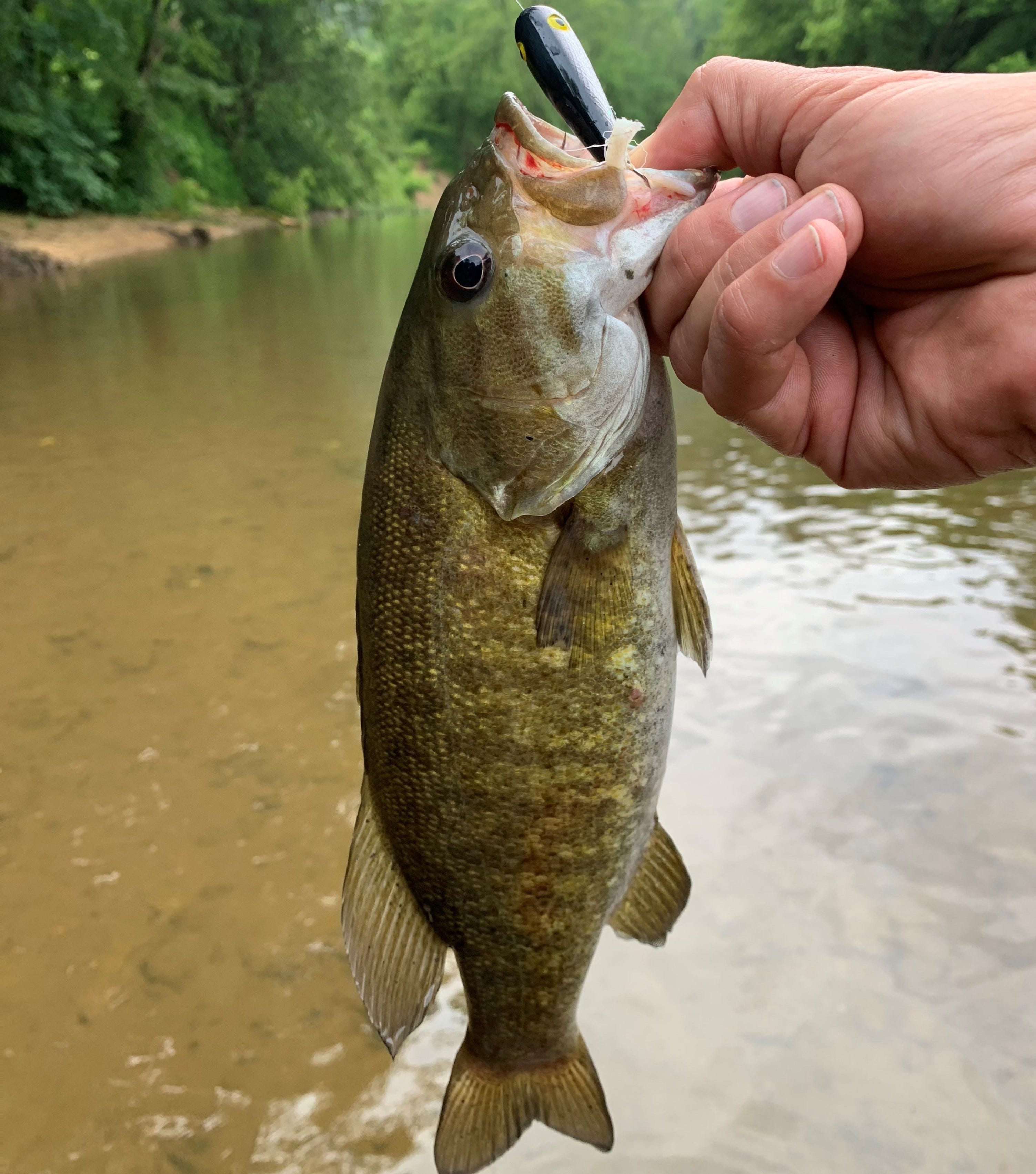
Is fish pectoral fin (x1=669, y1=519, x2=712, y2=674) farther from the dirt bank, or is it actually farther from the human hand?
the dirt bank

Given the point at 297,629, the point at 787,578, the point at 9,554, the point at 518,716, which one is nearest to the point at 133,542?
the point at 9,554

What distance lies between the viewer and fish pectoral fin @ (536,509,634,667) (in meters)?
1.59

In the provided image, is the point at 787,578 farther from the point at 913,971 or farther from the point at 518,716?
the point at 518,716

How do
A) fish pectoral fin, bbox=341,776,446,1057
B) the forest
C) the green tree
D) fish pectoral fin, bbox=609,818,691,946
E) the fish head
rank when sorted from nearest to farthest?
the fish head, fish pectoral fin, bbox=341,776,446,1057, fish pectoral fin, bbox=609,818,691,946, the forest, the green tree

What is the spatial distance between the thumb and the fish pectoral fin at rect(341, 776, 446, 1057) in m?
1.43

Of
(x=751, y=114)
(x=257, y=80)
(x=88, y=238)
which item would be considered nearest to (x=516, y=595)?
(x=751, y=114)

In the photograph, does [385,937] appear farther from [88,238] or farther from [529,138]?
[88,238]

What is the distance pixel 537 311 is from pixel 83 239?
19524 mm

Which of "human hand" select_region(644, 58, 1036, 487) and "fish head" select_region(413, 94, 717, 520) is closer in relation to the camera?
"human hand" select_region(644, 58, 1036, 487)

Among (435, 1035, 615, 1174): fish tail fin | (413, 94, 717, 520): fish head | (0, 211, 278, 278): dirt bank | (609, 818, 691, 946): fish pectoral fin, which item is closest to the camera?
(413, 94, 717, 520): fish head

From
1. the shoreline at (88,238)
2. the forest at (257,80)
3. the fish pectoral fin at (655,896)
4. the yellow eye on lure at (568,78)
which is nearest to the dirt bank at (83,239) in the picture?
the shoreline at (88,238)

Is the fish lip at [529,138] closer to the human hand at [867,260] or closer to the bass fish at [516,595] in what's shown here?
the bass fish at [516,595]

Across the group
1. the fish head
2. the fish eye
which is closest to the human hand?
the fish head

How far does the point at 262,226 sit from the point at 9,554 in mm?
26614
